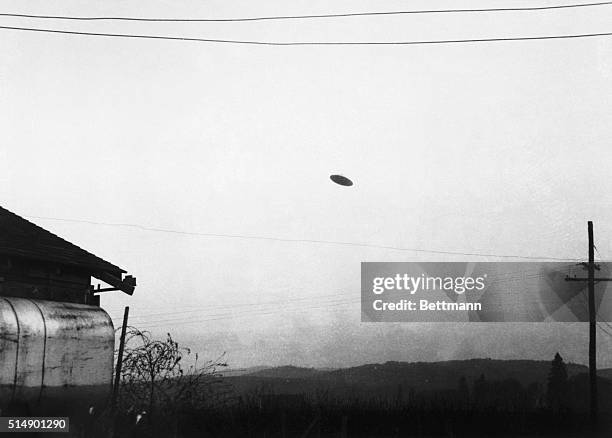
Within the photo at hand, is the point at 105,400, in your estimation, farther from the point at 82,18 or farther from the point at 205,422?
the point at 82,18

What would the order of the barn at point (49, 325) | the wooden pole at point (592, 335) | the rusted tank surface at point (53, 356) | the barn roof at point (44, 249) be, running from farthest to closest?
the wooden pole at point (592, 335) < the barn roof at point (44, 249) < the barn at point (49, 325) < the rusted tank surface at point (53, 356)

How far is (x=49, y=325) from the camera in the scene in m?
16.6

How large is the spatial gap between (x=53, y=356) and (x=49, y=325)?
2.23ft

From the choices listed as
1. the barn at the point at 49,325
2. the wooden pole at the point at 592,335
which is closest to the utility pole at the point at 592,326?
the wooden pole at the point at 592,335

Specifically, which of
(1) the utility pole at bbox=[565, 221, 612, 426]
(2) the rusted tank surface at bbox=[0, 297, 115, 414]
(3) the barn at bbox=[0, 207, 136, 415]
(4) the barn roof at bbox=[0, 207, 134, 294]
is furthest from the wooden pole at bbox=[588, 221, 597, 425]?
(2) the rusted tank surface at bbox=[0, 297, 115, 414]

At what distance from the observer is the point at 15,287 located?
17.2 meters

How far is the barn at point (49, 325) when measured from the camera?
15555 mm

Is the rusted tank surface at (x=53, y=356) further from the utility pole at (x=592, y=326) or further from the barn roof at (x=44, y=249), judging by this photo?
the utility pole at (x=592, y=326)

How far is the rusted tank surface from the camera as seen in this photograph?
15.4 m

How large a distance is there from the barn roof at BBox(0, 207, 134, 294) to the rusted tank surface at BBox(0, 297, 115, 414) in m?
1.10

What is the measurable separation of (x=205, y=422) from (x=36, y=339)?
25.2 feet

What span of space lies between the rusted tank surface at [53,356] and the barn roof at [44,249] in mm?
1098

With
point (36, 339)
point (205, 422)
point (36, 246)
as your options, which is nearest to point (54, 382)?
point (36, 339)

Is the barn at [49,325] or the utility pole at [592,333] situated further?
the utility pole at [592,333]
